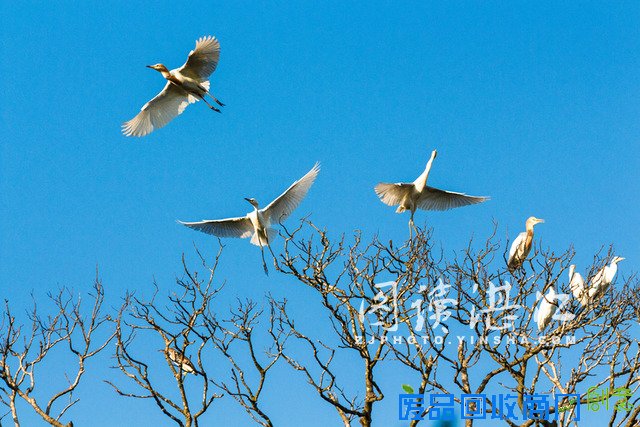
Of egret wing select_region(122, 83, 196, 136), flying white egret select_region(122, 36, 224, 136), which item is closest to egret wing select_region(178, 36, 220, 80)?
flying white egret select_region(122, 36, 224, 136)

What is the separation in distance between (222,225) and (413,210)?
106 inches

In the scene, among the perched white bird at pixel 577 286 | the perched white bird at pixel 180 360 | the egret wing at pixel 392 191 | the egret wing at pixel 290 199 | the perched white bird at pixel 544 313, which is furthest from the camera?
the egret wing at pixel 392 191

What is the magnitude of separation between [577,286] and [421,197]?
3586mm

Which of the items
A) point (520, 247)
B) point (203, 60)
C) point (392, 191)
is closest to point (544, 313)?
point (520, 247)

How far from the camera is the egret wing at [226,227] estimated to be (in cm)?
1209

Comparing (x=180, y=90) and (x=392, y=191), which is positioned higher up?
(x=180, y=90)

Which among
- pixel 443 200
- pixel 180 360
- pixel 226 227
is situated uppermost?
pixel 443 200

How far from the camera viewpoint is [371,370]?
873 cm

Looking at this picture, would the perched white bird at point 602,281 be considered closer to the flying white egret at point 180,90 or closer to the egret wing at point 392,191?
the egret wing at point 392,191

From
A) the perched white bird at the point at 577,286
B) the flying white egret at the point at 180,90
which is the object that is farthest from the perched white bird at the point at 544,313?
the flying white egret at the point at 180,90

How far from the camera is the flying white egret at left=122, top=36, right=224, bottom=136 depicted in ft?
39.6

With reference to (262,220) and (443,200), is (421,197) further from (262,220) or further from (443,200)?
(262,220)

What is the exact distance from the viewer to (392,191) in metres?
12.7

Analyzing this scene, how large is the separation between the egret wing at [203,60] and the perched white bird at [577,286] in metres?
5.27
